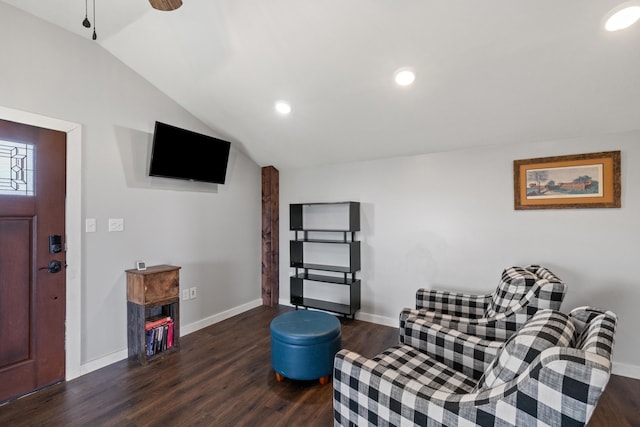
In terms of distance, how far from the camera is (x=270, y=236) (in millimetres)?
4340

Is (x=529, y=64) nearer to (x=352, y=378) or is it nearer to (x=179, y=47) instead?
(x=352, y=378)

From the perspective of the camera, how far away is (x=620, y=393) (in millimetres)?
2227

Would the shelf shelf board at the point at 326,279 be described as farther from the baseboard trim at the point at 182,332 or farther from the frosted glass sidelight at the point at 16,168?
the frosted glass sidelight at the point at 16,168

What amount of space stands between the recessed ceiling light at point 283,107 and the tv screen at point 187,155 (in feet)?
2.79

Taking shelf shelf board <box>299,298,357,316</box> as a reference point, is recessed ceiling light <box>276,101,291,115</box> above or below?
above

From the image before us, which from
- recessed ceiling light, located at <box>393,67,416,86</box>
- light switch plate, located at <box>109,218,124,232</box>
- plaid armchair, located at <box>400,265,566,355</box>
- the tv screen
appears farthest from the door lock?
recessed ceiling light, located at <box>393,67,416,86</box>

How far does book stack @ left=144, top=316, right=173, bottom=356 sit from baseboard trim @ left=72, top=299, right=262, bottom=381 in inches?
11.4

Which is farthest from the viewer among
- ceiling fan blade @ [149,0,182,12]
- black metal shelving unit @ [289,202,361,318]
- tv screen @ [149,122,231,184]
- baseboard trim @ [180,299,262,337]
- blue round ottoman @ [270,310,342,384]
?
black metal shelving unit @ [289,202,361,318]

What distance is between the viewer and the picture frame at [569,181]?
251 centimetres

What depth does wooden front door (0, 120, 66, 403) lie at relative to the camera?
7.02 ft

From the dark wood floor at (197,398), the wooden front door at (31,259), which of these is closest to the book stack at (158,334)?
the dark wood floor at (197,398)

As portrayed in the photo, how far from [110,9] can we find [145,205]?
5.38 ft

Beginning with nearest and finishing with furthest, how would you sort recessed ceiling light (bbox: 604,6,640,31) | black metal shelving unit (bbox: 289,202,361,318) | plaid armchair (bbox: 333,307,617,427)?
plaid armchair (bbox: 333,307,617,427)
recessed ceiling light (bbox: 604,6,640,31)
black metal shelving unit (bbox: 289,202,361,318)

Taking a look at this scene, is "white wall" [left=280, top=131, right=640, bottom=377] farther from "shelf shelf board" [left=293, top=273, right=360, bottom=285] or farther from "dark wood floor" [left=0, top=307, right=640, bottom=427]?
"dark wood floor" [left=0, top=307, right=640, bottom=427]
